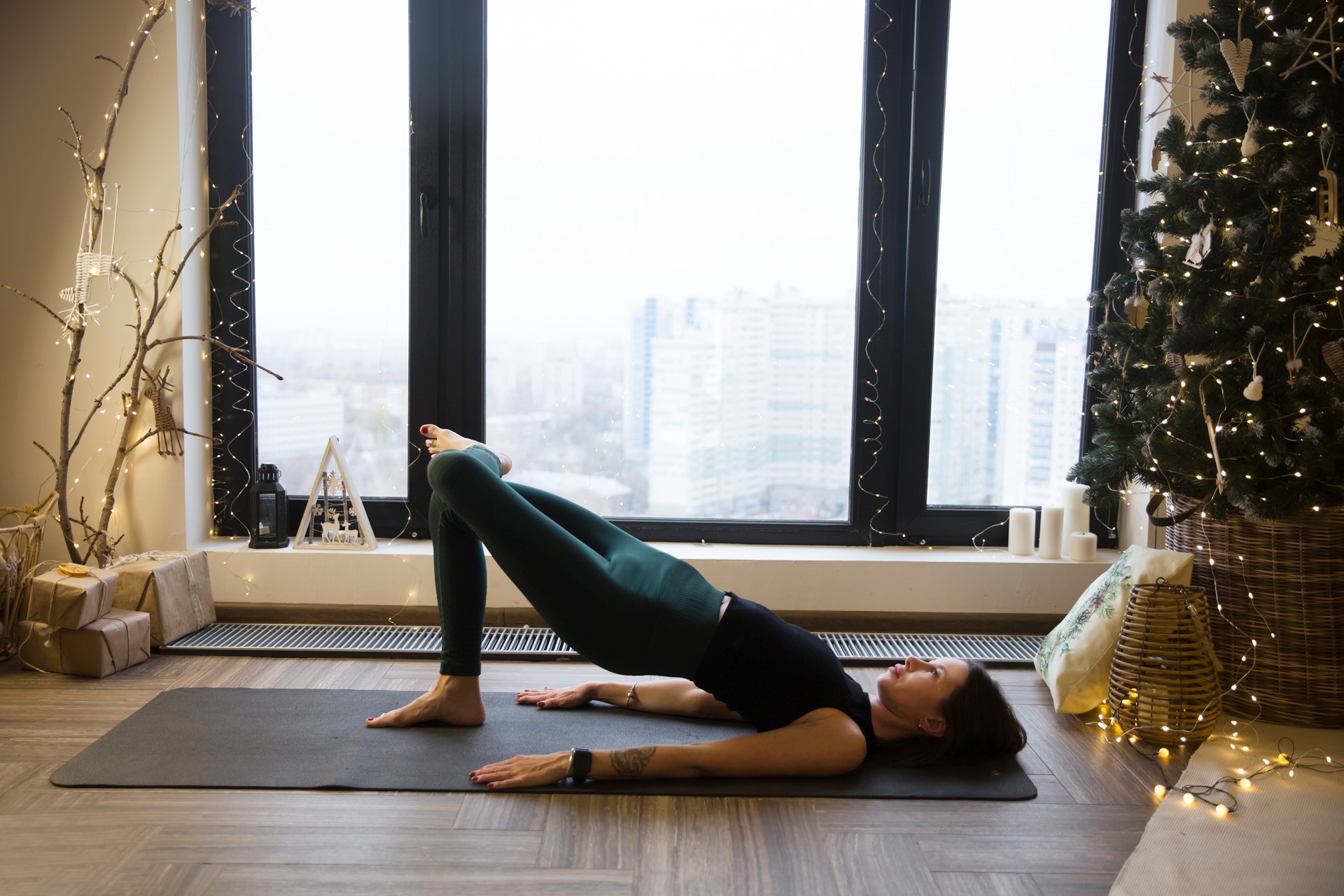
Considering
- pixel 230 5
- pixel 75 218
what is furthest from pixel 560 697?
pixel 230 5

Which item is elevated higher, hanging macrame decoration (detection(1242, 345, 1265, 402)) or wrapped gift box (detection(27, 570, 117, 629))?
hanging macrame decoration (detection(1242, 345, 1265, 402))

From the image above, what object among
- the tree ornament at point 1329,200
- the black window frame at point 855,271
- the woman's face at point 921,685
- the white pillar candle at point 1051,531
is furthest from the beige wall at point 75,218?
the tree ornament at point 1329,200

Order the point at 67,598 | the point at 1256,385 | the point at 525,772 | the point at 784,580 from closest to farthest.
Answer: the point at 525,772
the point at 1256,385
the point at 67,598
the point at 784,580

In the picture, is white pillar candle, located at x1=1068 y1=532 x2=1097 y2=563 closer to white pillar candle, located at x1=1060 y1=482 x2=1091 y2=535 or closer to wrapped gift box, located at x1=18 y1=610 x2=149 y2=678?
white pillar candle, located at x1=1060 y1=482 x2=1091 y2=535

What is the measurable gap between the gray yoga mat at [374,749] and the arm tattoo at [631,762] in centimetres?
3

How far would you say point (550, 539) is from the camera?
202 centimetres

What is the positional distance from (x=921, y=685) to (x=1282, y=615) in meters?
0.96

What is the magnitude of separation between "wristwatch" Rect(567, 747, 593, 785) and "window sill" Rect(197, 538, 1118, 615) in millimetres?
1179

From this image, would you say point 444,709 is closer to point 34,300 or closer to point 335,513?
point 335,513

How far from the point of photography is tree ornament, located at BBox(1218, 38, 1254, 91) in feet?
7.75

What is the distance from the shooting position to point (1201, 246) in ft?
7.80

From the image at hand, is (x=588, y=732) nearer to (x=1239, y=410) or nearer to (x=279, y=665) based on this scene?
(x=279, y=665)

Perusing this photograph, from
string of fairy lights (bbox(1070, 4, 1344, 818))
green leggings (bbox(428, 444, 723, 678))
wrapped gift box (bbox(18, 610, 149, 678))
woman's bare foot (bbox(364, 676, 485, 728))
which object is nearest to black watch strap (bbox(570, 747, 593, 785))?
green leggings (bbox(428, 444, 723, 678))

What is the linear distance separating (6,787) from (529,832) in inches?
41.0
